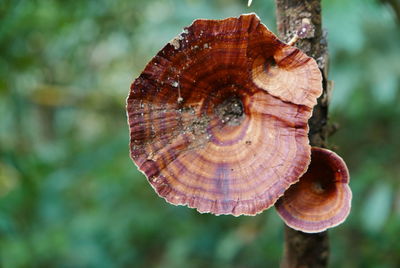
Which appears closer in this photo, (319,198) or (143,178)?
(319,198)

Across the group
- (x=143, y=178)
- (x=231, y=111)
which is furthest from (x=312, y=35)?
(x=143, y=178)

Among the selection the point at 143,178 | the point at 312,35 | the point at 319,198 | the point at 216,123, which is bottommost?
the point at 143,178

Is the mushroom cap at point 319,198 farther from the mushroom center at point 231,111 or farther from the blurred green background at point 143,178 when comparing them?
the blurred green background at point 143,178

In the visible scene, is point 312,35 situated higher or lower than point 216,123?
higher

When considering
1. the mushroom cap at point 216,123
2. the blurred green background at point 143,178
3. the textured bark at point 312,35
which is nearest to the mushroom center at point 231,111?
the mushroom cap at point 216,123

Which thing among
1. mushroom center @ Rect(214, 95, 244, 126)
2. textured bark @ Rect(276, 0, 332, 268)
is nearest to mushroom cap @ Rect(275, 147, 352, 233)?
textured bark @ Rect(276, 0, 332, 268)

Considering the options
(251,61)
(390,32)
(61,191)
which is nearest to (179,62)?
(251,61)

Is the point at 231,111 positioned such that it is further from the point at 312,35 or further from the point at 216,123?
the point at 312,35
